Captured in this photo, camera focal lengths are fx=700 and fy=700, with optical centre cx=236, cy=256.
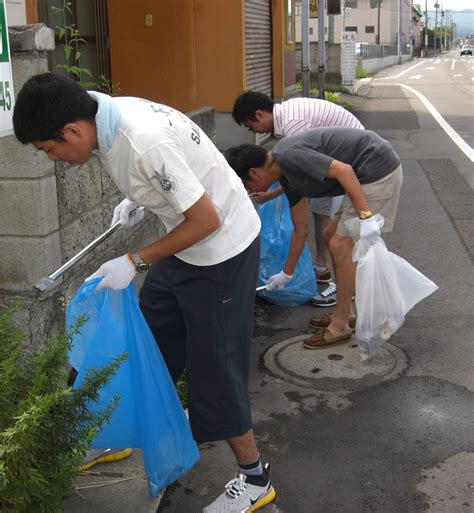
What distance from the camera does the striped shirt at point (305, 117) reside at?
4656mm

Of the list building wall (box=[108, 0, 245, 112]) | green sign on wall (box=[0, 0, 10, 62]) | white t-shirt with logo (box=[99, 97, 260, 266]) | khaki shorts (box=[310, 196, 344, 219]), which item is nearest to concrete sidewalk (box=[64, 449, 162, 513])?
white t-shirt with logo (box=[99, 97, 260, 266])

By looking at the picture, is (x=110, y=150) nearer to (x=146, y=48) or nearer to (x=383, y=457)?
(x=383, y=457)

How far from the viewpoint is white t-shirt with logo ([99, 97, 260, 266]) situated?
2.29 meters

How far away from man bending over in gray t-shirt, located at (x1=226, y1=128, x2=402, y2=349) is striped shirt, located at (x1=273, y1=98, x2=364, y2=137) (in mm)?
439

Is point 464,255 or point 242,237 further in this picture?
point 464,255

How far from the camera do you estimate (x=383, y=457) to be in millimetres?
3225

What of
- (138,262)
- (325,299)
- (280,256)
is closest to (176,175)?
(138,262)

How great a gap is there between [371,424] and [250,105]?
7.27ft

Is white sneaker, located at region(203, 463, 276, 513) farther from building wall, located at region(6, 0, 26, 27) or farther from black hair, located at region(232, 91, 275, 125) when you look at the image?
building wall, located at region(6, 0, 26, 27)

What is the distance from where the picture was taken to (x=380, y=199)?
4195 mm

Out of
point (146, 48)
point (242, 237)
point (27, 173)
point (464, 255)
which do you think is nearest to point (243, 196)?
point (242, 237)

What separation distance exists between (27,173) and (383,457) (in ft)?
7.11

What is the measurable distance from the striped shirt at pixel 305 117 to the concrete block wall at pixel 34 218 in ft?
4.81

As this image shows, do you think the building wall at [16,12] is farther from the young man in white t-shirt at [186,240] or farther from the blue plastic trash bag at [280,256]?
the young man in white t-shirt at [186,240]
